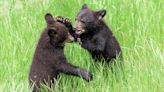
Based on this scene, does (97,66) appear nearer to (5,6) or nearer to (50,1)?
(50,1)

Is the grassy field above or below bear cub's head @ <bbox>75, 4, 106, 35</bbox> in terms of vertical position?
below

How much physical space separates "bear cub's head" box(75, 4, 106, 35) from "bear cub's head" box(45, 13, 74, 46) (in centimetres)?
32

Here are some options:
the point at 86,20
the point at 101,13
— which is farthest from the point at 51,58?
the point at 101,13

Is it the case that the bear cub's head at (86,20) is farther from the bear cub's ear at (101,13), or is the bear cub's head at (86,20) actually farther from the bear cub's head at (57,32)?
the bear cub's head at (57,32)

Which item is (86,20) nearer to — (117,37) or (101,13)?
(101,13)

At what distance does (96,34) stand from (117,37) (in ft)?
1.73

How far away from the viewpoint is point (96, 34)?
6.52m

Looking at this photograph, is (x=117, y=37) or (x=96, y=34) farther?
(x=117, y=37)

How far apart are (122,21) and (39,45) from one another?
1.26 meters

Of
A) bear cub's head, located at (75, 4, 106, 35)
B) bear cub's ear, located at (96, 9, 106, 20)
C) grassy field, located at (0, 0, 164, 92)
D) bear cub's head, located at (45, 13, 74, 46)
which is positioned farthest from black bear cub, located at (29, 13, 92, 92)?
bear cub's ear, located at (96, 9, 106, 20)

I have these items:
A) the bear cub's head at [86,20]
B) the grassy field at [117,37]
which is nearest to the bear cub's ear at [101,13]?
the bear cub's head at [86,20]

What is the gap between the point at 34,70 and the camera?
615 centimetres

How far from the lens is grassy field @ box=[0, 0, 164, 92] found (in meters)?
6.02

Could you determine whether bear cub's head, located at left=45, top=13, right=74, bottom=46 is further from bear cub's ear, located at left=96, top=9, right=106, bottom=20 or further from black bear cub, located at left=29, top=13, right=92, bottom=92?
bear cub's ear, located at left=96, top=9, right=106, bottom=20
